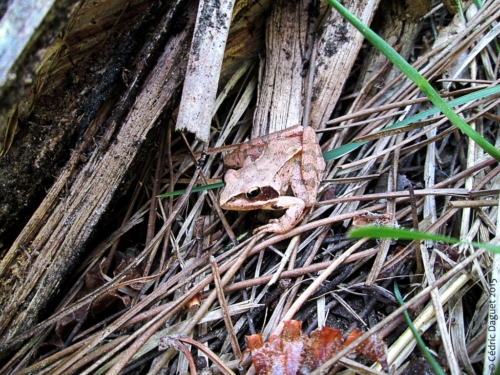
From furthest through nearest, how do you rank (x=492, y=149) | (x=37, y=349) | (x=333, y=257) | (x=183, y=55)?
(x=183, y=55)
(x=333, y=257)
(x=37, y=349)
(x=492, y=149)

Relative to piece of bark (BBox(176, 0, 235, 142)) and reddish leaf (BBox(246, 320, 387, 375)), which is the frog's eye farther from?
reddish leaf (BBox(246, 320, 387, 375))

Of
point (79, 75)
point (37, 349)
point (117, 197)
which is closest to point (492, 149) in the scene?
point (117, 197)

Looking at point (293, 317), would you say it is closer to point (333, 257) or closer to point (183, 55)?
point (333, 257)

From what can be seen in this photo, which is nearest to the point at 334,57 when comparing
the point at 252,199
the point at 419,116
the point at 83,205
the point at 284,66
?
the point at 284,66

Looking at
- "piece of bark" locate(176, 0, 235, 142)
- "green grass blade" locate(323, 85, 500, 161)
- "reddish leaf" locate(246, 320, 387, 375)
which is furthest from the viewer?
"green grass blade" locate(323, 85, 500, 161)

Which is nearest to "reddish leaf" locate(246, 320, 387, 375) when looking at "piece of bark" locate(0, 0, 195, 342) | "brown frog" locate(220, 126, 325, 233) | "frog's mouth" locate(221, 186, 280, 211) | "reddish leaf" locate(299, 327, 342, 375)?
"reddish leaf" locate(299, 327, 342, 375)

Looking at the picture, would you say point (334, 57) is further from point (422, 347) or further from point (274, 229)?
point (422, 347)
